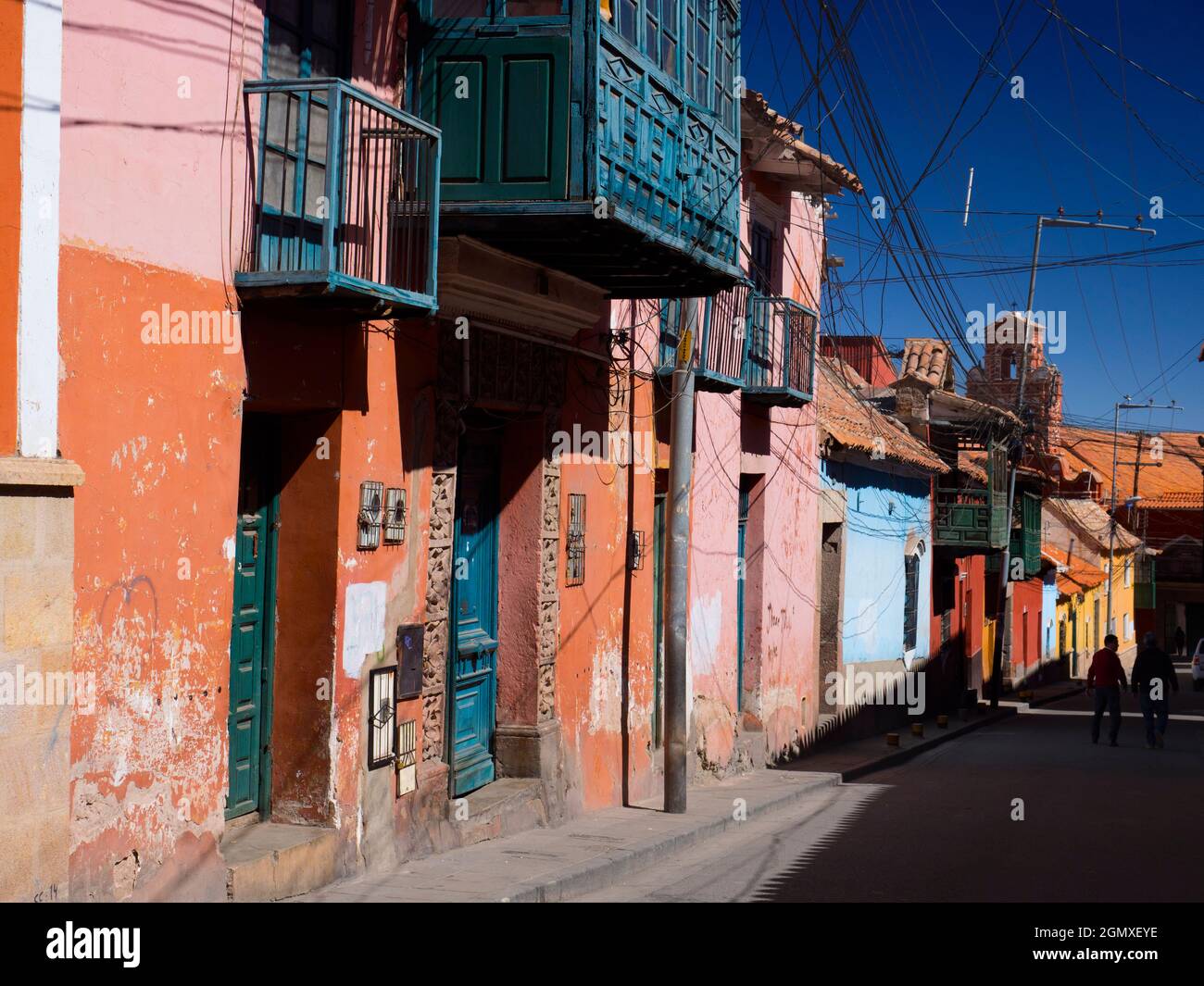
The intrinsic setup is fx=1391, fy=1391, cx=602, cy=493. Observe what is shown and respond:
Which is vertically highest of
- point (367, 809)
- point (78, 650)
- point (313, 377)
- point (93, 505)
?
point (313, 377)

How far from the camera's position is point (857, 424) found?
2258cm

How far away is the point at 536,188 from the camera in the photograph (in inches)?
345

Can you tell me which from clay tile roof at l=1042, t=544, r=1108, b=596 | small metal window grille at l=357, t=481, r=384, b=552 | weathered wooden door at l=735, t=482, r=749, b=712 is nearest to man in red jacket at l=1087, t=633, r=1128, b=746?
weathered wooden door at l=735, t=482, r=749, b=712

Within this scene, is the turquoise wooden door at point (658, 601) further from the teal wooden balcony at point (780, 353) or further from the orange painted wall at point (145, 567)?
the orange painted wall at point (145, 567)

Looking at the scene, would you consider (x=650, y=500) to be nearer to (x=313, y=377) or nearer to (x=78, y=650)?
(x=313, y=377)

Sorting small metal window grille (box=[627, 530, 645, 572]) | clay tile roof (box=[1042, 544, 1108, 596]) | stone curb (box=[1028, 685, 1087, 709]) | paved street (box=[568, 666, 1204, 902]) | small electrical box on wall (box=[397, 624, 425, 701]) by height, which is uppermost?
small metal window grille (box=[627, 530, 645, 572])

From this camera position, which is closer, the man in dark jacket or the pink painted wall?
the pink painted wall

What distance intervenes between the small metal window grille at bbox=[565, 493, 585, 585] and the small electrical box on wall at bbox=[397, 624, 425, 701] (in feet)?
Answer: 8.43

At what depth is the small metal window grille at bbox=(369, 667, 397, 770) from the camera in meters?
8.56

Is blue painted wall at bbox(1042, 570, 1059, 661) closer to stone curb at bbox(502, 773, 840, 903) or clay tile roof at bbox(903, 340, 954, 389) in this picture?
clay tile roof at bbox(903, 340, 954, 389)

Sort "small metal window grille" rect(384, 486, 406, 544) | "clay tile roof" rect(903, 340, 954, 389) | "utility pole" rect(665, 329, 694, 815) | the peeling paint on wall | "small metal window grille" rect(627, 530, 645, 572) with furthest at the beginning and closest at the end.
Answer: "clay tile roof" rect(903, 340, 954, 389) < "small metal window grille" rect(627, 530, 645, 572) < "utility pole" rect(665, 329, 694, 815) < "small metal window grille" rect(384, 486, 406, 544) < the peeling paint on wall

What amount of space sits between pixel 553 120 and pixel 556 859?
16.0 ft
